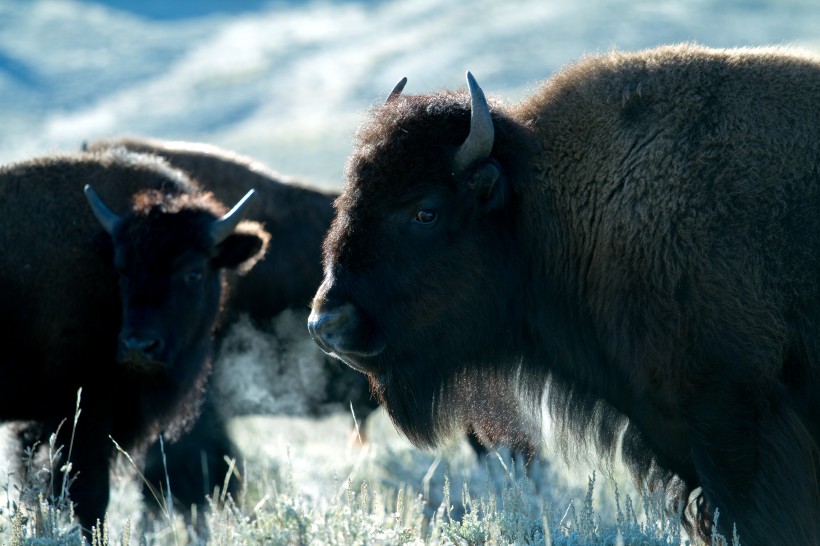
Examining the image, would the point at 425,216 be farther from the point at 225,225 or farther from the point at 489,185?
the point at 225,225

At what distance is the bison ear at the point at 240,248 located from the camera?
6871 millimetres

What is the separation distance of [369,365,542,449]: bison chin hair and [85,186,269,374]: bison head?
2.01 meters

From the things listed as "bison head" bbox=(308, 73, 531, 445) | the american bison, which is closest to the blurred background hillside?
the american bison

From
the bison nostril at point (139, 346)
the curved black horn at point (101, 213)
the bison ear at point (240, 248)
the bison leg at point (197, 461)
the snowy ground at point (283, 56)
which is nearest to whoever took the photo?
the bison nostril at point (139, 346)

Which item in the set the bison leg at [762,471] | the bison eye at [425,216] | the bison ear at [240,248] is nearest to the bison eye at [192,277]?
the bison ear at [240,248]

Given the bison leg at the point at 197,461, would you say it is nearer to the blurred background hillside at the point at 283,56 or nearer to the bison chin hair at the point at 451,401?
the bison chin hair at the point at 451,401

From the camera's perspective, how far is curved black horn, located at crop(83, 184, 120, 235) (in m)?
6.32

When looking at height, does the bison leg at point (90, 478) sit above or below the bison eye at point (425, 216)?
below

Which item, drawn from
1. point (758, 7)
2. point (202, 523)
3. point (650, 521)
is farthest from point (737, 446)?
point (758, 7)

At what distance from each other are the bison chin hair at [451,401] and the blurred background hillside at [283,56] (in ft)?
121

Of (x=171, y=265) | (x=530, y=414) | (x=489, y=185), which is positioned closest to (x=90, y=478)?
(x=171, y=265)

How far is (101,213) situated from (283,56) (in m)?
70.8

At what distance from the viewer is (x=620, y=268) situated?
4051 millimetres

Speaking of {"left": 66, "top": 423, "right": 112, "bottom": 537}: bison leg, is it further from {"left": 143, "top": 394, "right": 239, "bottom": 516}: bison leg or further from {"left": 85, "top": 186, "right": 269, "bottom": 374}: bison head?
{"left": 143, "top": 394, "right": 239, "bottom": 516}: bison leg
